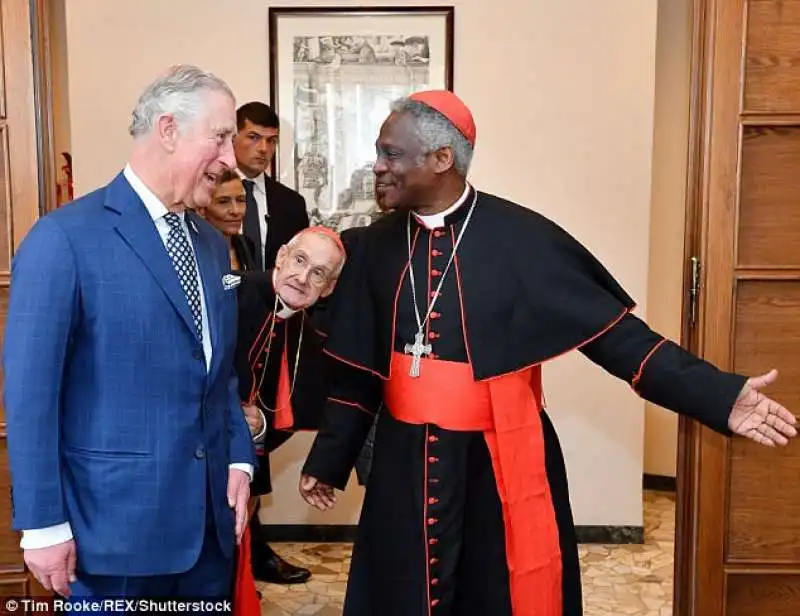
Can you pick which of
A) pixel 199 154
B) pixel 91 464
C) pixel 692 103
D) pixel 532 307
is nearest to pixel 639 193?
pixel 692 103

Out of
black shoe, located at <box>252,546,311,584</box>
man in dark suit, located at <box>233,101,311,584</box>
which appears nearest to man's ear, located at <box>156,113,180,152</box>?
man in dark suit, located at <box>233,101,311,584</box>

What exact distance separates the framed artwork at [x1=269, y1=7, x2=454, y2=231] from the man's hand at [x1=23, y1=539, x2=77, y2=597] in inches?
98.6

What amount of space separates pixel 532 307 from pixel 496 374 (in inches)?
7.6

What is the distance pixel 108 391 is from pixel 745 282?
1642mm

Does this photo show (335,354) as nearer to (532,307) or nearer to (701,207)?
(532,307)

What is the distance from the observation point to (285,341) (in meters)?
2.41

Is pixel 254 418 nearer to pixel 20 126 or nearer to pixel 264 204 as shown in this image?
pixel 20 126

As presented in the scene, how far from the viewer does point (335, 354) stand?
226 cm

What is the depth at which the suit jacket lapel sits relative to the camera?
5.53 ft

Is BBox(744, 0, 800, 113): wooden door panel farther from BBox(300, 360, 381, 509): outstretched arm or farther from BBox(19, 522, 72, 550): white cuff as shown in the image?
BBox(19, 522, 72, 550): white cuff

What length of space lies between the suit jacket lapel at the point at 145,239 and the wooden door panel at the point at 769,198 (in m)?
1.48

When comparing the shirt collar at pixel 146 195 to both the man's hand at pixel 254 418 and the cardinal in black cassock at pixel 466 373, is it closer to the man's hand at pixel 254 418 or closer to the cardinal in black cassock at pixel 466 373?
the cardinal in black cassock at pixel 466 373

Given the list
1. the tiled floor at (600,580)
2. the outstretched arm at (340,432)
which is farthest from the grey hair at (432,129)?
the tiled floor at (600,580)

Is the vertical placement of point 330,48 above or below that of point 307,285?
above
